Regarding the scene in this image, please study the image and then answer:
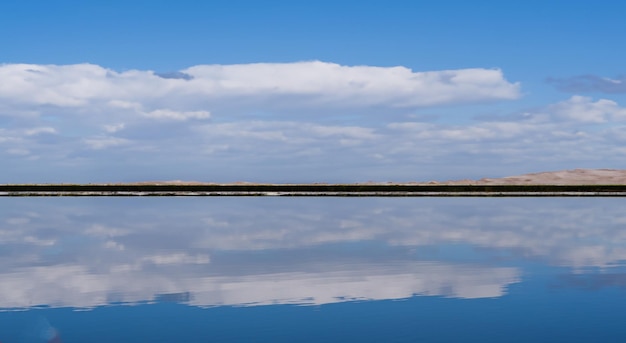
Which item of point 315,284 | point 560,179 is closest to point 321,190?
point 560,179

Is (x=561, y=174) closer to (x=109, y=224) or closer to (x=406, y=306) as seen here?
(x=109, y=224)

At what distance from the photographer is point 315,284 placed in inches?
922

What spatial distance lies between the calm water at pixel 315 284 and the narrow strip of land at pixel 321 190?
51.0 m

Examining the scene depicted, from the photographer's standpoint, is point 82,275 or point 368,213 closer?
point 82,275

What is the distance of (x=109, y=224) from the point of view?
1940 inches

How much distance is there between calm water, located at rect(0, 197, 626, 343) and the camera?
1723 centimetres

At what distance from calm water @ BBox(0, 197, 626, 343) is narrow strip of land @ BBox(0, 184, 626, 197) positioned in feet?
167

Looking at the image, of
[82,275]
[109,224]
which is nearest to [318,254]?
[82,275]

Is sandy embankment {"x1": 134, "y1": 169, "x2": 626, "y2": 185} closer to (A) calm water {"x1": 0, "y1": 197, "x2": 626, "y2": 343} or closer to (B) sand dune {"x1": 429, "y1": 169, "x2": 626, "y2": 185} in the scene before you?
(B) sand dune {"x1": 429, "y1": 169, "x2": 626, "y2": 185}

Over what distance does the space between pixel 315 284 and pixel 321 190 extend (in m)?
74.8

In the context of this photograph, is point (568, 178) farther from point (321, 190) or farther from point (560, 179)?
point (321, 190)

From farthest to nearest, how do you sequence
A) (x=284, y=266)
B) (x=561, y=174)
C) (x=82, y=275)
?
(x=561, y=174), (x=284, y=266), (x=82, y=275)

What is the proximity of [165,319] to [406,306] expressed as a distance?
6125mm

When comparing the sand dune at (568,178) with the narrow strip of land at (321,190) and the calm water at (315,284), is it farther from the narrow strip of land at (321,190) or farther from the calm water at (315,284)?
the calm water at (315,284)
